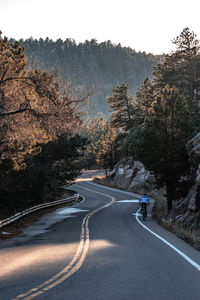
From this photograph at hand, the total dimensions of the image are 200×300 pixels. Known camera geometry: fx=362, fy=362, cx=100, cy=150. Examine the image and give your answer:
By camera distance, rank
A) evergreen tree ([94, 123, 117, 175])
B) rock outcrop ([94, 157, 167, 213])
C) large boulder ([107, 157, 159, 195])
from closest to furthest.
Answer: rock outcrop ([94, 157, 167, 213]) < large boulder ([107, 157, 159, 195]) < evergreen tree ([94, 123, 117, 175])

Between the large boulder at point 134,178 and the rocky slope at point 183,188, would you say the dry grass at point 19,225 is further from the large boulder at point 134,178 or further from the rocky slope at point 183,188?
the large boulder at point 134,178

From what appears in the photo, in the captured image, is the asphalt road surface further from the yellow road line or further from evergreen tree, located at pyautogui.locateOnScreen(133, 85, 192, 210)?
evergreen tree, located at pyautogui.locateOnScreen(133, 85, 192, 210)

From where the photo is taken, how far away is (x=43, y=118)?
1625 centimetres

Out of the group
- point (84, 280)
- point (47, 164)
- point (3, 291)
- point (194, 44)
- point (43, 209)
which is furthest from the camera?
point (194, 44)

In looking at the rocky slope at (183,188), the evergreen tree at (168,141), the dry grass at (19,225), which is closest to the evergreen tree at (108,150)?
the rocky slope at (183,188)

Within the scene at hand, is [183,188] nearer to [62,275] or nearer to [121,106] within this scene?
[62,275]

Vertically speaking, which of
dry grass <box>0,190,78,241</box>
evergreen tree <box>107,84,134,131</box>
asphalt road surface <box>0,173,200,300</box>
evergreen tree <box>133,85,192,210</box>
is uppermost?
evergreen tree <box>107,84,134,131</box>

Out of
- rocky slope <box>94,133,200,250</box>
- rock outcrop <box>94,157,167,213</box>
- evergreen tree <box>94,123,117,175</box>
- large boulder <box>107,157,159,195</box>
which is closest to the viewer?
rocky slope <box>94,133,200,250</box>

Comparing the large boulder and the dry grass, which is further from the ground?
the large boulder

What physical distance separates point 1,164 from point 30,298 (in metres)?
19.2

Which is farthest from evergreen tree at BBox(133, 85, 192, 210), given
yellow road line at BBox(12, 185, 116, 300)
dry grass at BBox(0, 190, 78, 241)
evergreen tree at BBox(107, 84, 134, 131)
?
evergreen tree at BBox(107, 84, 134, 131)

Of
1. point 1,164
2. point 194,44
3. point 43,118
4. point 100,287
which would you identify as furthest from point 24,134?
point 194,44

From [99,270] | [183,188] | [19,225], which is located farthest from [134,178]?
[99,270]

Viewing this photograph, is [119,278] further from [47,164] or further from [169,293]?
[47,164]
